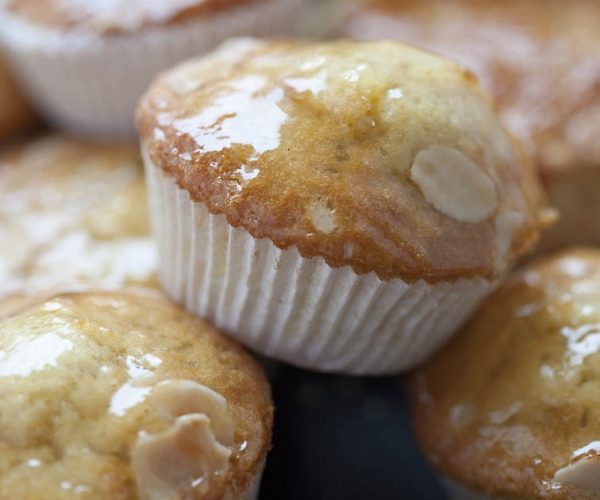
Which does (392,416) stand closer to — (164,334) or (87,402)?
(164,334)

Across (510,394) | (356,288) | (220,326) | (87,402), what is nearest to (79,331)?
(87,402)

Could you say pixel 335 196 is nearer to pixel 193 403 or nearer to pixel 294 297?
pixel 294 297

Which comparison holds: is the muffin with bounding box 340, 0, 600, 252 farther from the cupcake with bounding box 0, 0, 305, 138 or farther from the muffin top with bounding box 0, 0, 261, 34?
the muffin top with bounding box 0, 0, 261, 34

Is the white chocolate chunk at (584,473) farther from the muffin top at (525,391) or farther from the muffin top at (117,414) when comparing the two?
the muffin top at (117,414)

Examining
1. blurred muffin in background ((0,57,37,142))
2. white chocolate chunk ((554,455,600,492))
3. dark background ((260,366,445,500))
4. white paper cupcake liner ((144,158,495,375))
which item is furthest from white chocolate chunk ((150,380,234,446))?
blurred muffin in background ((0,57,37,142))

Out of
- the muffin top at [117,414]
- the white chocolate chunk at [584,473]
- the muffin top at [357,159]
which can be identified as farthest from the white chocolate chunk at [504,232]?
the muffin top at [117,414]
